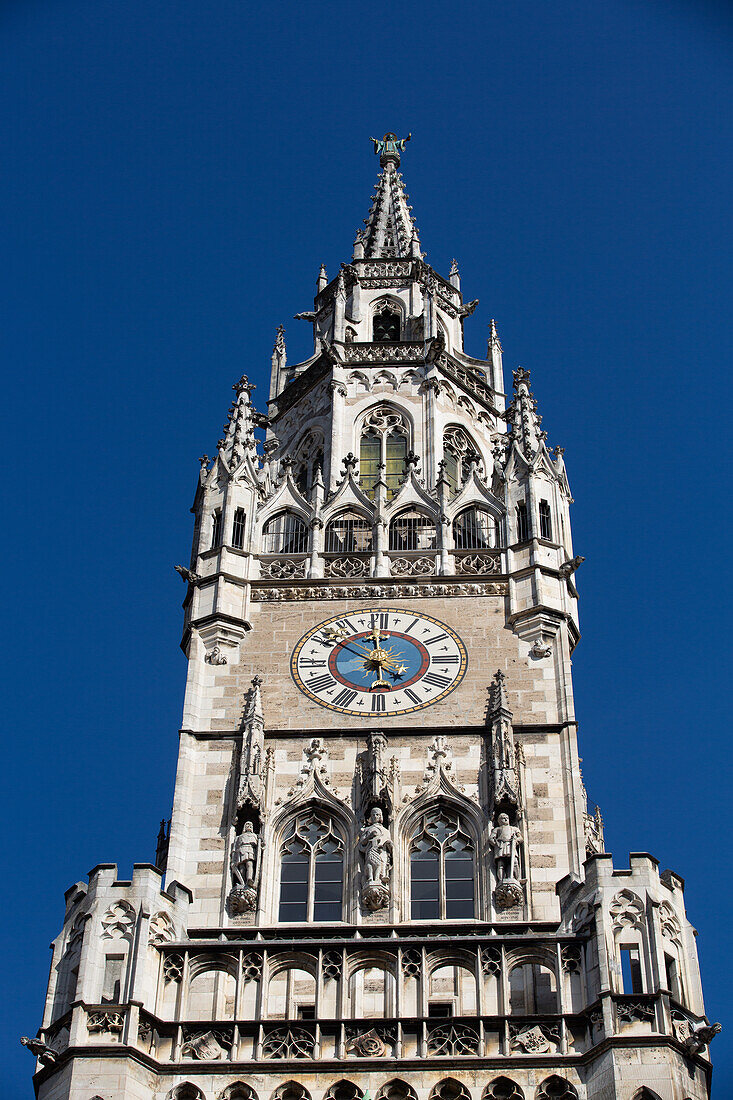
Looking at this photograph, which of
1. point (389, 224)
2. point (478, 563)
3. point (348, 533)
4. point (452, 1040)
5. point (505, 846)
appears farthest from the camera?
point (389, 224)

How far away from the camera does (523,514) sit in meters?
38.4

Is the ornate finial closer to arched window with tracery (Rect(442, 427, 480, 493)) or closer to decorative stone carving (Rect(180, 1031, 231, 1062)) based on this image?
arched window with tracery (Rect(442, 427, 480, 493))

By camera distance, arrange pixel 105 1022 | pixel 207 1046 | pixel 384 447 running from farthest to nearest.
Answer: pixel 384 447 < pixel 207 1046 < pixel 105 1022

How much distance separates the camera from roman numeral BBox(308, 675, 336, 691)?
1368 inches

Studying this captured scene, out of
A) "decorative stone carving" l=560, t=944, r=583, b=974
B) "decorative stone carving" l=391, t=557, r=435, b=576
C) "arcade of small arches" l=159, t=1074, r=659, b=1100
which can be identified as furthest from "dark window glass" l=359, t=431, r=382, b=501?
"arcade of small arches" l=159, t=1074, r=659, b=1100

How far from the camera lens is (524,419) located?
41094 mm

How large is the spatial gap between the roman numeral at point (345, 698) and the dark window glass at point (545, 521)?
17.2ft

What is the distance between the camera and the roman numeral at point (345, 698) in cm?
3441

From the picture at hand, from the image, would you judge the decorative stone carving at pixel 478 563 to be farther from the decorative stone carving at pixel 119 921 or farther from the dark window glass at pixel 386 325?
the decorative stone carving at pixel 119 921

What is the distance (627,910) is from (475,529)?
12070mm

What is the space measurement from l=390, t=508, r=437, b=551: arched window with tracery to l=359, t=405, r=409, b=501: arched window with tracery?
2483 millimetres

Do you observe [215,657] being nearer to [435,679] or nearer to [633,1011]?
[435,679]

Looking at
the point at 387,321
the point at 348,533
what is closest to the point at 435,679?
the point at 348,533

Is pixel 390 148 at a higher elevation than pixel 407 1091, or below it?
higher
